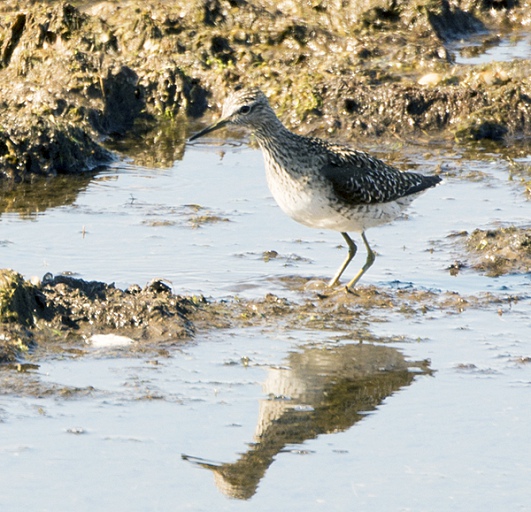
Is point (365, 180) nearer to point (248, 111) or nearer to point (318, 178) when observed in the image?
point (318, 178)

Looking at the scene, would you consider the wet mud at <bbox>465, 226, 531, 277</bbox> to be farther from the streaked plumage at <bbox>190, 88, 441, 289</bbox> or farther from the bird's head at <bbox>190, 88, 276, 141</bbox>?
the bird's head at <bbox>190, 88, 276, 141</bbox>

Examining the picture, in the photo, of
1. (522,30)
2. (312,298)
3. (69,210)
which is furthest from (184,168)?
(522,30)

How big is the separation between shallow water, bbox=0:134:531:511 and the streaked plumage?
53 centimetres

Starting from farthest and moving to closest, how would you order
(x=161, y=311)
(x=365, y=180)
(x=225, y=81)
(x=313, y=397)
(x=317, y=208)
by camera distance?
(x=225, y=81), (x=365, y=180), (x=317, y=208), (x=161, y=311), (x=313, y=397)

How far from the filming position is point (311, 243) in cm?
926

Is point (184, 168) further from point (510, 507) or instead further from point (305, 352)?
point (510, 507)

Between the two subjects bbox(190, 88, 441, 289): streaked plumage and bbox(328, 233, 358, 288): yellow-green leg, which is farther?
bbox(328, 233, 358, 288): yellow-green leg

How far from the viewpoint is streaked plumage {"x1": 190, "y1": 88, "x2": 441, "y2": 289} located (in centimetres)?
791

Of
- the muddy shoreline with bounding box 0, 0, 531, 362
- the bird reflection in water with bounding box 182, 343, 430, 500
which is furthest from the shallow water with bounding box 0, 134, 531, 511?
the muddy shoreline with bounding box 0, 0, 531, 362

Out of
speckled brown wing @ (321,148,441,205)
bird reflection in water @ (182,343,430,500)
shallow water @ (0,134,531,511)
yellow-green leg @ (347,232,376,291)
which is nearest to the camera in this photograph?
shallow water @ (0,134,531,511)

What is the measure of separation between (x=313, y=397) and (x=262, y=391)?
0.95 feet

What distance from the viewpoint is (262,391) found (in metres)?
6.27

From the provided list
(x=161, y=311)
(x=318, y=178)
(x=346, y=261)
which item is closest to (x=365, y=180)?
(x=318, y=178)

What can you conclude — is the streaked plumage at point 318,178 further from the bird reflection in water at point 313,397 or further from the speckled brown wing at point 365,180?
the bird reflection in water at point 313,397
